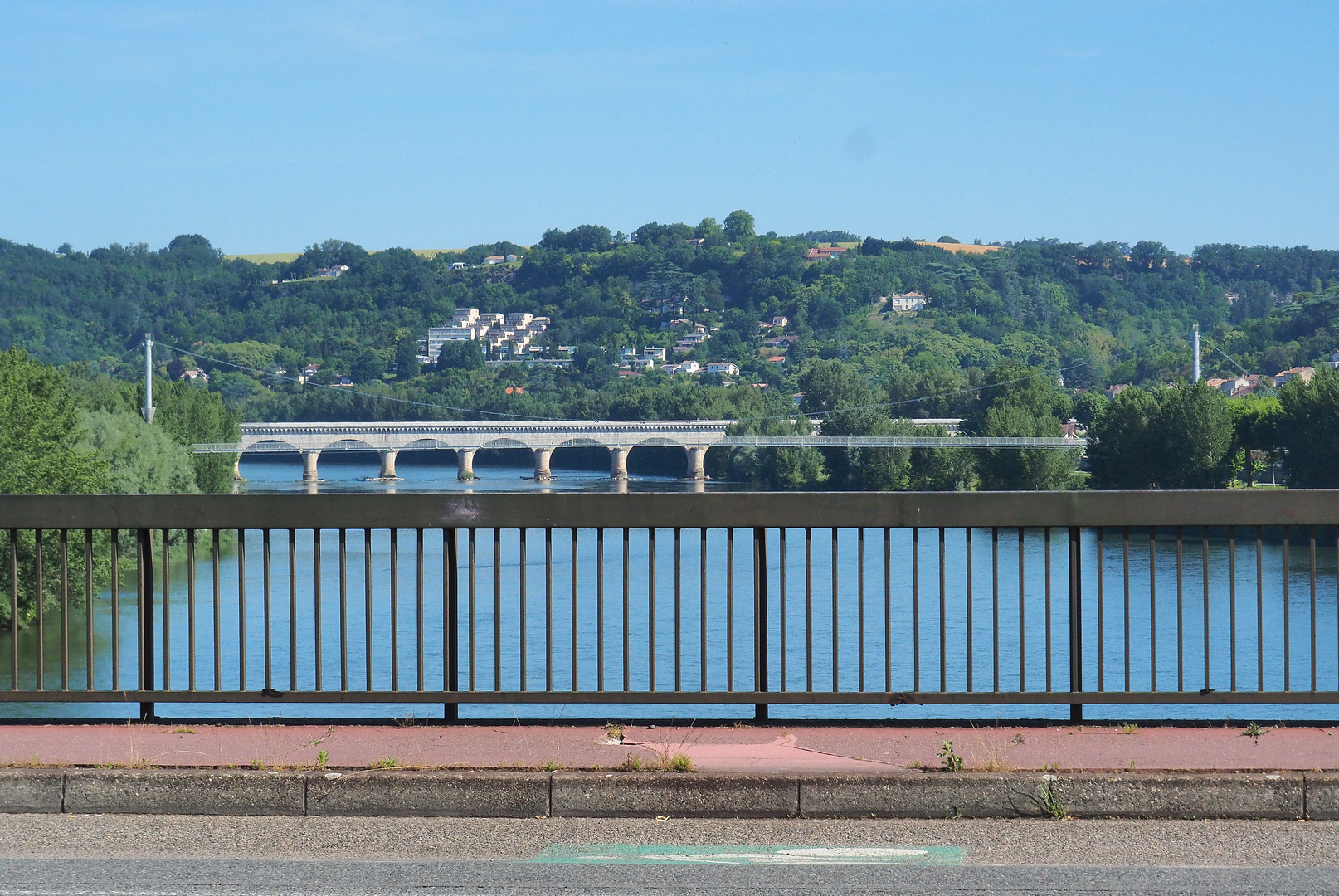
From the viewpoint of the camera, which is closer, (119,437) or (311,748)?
(311,748)

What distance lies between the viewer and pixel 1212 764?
5.54m

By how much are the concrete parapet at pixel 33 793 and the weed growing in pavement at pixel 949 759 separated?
120 inches

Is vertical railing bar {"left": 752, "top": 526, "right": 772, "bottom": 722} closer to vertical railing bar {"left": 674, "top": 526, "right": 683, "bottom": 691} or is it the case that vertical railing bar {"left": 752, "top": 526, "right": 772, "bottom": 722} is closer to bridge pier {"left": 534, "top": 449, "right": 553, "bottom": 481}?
vertical railing bar {"left": 674, "top": 526, "right": 683, "bottom": 691}

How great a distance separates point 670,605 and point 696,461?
253ft

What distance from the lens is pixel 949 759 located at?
550cm

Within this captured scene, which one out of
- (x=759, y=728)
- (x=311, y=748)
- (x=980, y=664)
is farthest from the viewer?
(x=980, y=664)

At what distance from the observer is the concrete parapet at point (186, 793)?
5.41m

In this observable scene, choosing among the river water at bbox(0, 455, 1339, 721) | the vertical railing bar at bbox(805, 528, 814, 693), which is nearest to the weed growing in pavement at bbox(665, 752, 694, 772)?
the vertical railing bar at bbox(805, 528, 814, 693)

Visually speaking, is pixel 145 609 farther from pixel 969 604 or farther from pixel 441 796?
pixel 969 604

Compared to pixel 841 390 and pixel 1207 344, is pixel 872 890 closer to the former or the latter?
pixel 841 390

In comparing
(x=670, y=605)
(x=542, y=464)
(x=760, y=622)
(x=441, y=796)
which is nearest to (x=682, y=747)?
(x=760, y=622)

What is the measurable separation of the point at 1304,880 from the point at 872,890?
126 centimetres

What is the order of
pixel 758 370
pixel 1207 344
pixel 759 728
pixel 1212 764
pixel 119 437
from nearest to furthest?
pixel 1212 764, pixel 759 728, pixel 119 437, pixel 1207 344, pixel 758 370

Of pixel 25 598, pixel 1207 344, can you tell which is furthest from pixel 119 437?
pixel 1207 344
